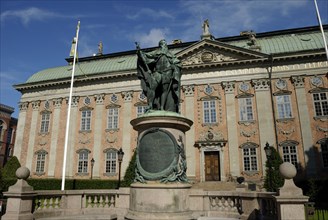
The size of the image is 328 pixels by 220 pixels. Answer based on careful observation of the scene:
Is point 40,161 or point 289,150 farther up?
point 289,150

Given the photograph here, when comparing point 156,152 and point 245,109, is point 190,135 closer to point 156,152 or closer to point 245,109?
point 245,109

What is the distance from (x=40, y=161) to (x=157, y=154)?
1187 inches

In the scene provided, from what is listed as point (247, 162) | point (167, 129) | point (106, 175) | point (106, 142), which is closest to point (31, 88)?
point (106, 142)

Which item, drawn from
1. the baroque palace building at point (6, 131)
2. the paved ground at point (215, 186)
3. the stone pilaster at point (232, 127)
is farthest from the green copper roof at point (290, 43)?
the baroque palace building at point (6, 131)

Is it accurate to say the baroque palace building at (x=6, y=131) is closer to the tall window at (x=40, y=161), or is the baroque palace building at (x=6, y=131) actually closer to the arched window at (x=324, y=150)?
the tall window at (x=40, y=161)

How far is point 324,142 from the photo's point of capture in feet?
82.4

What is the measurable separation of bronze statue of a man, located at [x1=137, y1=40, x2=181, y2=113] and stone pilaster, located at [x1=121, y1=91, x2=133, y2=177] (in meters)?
21.7

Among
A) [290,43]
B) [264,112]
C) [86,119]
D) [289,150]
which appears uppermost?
[290,43]

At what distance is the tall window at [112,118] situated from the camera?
105ft

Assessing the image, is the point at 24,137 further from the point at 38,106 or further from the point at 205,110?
the point at 205,110

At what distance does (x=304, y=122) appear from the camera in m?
26.0

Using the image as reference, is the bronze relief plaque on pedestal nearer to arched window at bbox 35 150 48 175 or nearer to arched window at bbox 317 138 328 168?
arched window at bbox 317 138 328 168

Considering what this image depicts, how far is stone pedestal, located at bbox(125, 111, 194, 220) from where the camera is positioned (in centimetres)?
740

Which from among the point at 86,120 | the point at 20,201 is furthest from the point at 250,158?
the point at 20,201
